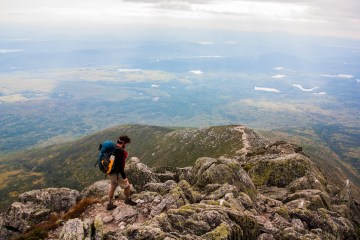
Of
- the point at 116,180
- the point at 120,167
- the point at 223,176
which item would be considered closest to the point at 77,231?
the point at 116,180

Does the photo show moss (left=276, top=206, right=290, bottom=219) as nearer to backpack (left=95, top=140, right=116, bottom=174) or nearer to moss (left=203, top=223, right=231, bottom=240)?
moss (left=203, top=223, right=231, bottom=240)

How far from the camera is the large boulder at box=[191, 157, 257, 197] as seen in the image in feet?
121

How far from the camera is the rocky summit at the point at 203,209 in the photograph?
23.3 metres

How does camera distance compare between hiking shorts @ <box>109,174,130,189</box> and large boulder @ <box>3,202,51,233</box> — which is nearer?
hiking shorts @ <box>109,174,130,189</box>

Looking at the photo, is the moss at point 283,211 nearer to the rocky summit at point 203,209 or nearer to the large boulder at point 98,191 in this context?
the rocky summit at point 203,209

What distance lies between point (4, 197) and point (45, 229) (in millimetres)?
173611

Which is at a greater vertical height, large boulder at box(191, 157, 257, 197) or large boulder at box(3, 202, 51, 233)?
large boulder at box(191, 157, 257, 197)

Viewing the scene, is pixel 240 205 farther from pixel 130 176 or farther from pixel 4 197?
pixel 4 197

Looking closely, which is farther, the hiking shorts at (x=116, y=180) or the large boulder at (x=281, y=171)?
the large boulder at (x=281, y=171)

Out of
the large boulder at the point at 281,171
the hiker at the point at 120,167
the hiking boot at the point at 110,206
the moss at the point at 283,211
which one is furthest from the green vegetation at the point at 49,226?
the large boulder at the point at 281,171

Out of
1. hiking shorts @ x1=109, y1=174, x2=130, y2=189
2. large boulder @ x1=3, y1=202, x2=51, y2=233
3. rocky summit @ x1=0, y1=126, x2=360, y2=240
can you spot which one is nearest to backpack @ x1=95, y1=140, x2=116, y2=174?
hiking shorts @ x1=109, y1=174, x2=130, y2=189

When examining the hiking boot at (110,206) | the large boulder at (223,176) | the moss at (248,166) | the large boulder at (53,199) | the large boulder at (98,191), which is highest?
the hiking boot at (110,206)

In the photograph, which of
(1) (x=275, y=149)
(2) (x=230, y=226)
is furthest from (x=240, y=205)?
(1) (x=275, y=149)

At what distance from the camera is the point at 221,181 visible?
121 feet
